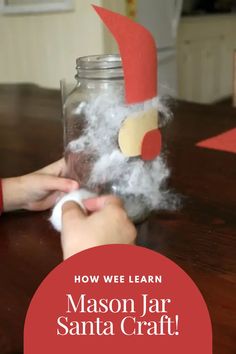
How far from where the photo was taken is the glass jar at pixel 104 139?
1.87 ft

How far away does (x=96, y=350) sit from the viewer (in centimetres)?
31

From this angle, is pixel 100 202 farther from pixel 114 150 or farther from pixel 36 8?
pixel 36 8

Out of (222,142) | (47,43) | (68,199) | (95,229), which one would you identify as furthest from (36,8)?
(95,229)

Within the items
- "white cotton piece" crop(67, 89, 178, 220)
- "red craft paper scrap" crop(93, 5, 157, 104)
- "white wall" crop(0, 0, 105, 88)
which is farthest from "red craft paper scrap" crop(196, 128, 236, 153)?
"white wall" crop(0, 0, 105, 88)

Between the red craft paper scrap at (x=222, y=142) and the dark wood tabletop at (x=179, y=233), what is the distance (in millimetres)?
23

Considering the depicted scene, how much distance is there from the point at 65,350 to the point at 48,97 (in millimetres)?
1450

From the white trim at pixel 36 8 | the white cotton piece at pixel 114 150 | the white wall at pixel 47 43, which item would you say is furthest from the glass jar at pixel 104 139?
the white trim at pixel 36 8

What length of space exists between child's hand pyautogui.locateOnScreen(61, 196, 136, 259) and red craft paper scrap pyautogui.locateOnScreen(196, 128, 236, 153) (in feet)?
1.83

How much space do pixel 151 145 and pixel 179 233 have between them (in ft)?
0.37

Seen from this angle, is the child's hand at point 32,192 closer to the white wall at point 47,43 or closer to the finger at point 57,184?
the finger at point 57,184

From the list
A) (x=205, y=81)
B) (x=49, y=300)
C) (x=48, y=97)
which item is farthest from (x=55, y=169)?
(x=205, y=81)

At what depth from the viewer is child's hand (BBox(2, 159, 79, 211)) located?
657mm

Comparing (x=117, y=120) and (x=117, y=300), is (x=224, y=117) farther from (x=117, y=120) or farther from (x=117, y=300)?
(x=117, y=300)

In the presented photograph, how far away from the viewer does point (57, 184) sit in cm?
63
